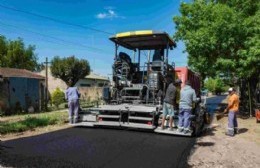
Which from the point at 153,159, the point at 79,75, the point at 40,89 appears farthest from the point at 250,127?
the point at 79,75

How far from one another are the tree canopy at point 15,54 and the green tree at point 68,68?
5.28 metres

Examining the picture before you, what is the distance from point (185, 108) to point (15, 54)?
40.8 meters

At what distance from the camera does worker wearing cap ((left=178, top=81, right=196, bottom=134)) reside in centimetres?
1106

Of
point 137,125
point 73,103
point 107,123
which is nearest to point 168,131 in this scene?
point 137,125

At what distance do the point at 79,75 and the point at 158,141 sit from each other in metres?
37.4

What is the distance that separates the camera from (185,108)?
11.2 m

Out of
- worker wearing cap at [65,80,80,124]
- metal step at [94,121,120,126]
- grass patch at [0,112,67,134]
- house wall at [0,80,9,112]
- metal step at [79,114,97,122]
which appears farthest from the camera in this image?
house wall at [0,80,9,112]

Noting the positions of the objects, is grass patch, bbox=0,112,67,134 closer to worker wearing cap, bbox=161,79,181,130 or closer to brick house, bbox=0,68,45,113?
worker wearing cap, bbox=161,79,181,130

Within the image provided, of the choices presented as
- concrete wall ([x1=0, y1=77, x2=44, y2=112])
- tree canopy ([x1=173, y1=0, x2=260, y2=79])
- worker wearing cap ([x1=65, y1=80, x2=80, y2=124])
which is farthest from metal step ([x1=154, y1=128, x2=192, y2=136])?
concrete wall ([x1=0, y1=77, x2=44, y2=112])

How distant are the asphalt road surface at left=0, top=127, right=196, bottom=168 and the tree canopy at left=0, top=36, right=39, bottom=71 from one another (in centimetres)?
3837

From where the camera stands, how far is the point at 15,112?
74.7 feet

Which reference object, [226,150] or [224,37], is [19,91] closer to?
[224,37]

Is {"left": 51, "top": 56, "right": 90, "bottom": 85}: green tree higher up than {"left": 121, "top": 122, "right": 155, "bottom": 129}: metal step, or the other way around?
{"left": 51, "top": 56, "right": 90, "bottom": 85}: green tree

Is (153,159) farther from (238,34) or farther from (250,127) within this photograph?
(238,34)
